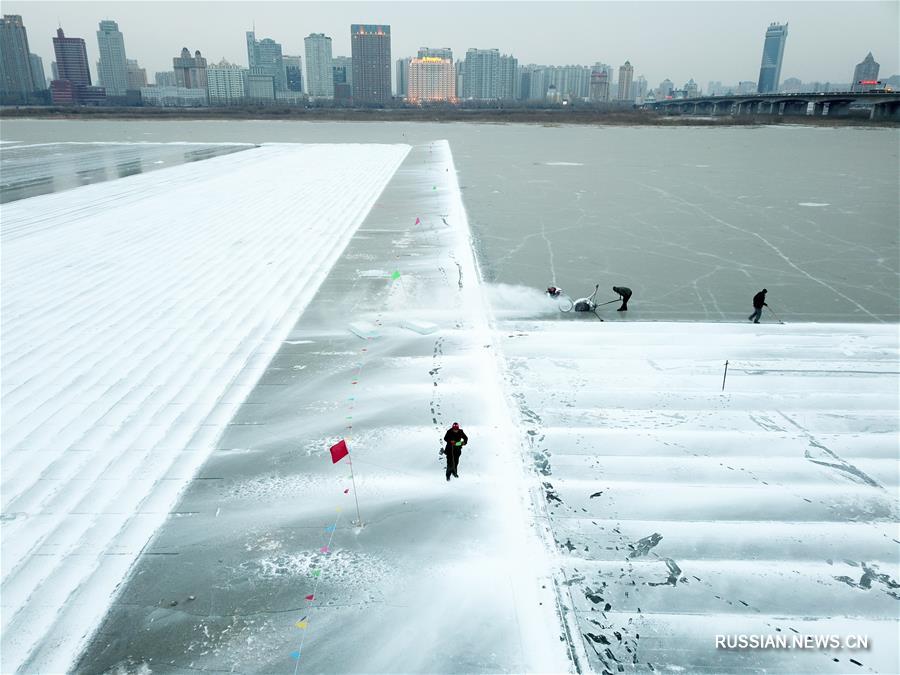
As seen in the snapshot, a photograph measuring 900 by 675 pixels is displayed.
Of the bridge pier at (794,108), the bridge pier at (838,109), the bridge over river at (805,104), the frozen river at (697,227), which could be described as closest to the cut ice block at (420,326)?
the frozen river at (697,227)

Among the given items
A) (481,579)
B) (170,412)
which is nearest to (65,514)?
(170,412)

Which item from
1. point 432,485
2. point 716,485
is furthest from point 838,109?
point 432,485

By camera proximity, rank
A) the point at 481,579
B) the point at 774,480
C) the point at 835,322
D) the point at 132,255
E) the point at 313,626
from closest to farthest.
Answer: the point at 313,626
the point at 481,579
the point at 774,480
the point at 835,322
the point at 132,255

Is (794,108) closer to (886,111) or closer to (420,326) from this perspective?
(886,111)

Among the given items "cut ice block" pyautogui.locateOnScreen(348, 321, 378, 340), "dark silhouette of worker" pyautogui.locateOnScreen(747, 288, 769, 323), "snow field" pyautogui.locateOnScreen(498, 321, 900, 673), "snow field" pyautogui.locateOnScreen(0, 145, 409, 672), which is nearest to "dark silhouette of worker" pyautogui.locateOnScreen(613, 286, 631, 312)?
"snow field" pyautogui.locateOnScreen(498, 321, 900, 673)

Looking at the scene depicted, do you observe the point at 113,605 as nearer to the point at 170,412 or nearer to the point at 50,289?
the point at 170,412
